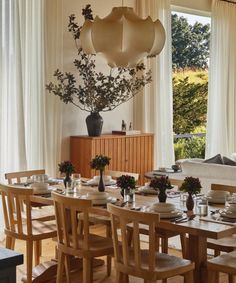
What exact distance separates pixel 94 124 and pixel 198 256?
332 cm

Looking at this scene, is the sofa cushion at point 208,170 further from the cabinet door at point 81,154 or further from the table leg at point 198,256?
the table leg at point 198,256

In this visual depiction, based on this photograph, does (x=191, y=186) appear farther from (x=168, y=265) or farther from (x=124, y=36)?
(x=124, y=36)

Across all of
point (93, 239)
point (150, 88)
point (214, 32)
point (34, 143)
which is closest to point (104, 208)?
point (93, 239)

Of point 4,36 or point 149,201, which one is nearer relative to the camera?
point 149,201

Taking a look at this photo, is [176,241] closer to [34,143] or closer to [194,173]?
[194,173]

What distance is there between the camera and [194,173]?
246 inches

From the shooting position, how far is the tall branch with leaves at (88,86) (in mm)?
6738

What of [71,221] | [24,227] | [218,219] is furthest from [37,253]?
[218,219]

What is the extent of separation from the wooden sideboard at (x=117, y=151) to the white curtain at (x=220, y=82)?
2021 millimetres

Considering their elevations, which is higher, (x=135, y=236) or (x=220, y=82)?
(x=220, y=82)

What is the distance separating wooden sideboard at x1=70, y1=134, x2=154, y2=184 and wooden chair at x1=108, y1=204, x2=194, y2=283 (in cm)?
303

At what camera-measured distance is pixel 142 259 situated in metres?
3.80

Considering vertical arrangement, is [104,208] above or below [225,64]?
below

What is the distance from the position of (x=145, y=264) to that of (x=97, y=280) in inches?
54.7
